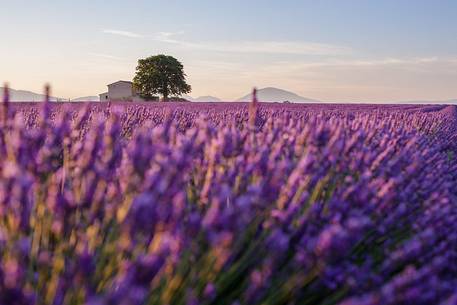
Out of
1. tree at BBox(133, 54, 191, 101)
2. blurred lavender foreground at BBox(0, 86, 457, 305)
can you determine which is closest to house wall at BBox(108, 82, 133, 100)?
tree at BBox(133, 54, 191, 101)

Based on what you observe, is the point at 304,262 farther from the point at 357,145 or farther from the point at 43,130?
the point at 357,145

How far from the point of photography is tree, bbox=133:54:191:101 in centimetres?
4506

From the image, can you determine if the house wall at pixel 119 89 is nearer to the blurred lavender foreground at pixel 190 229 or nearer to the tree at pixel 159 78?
the tree at pixel 159 78

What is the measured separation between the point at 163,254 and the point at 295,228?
27.3 inches

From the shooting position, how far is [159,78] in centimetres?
4506

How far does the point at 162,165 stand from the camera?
1.06 meters

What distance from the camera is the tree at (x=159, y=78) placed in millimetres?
45062

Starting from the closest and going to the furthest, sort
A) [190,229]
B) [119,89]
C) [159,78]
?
[190,229]
[159,78]
[119,89]

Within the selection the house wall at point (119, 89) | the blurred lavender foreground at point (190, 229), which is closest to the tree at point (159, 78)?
the house wall at point (119, 89)

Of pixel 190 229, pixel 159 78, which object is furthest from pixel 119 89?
pixel 190 229

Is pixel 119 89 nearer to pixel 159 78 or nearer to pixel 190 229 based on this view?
pixel 159 78

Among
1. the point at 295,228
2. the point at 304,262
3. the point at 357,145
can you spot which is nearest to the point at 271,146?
the point at 357,145

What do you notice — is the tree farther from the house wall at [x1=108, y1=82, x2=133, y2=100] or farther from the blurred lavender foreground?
the blurred lavender foreground

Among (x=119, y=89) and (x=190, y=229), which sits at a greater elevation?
(x=119, y=89)
